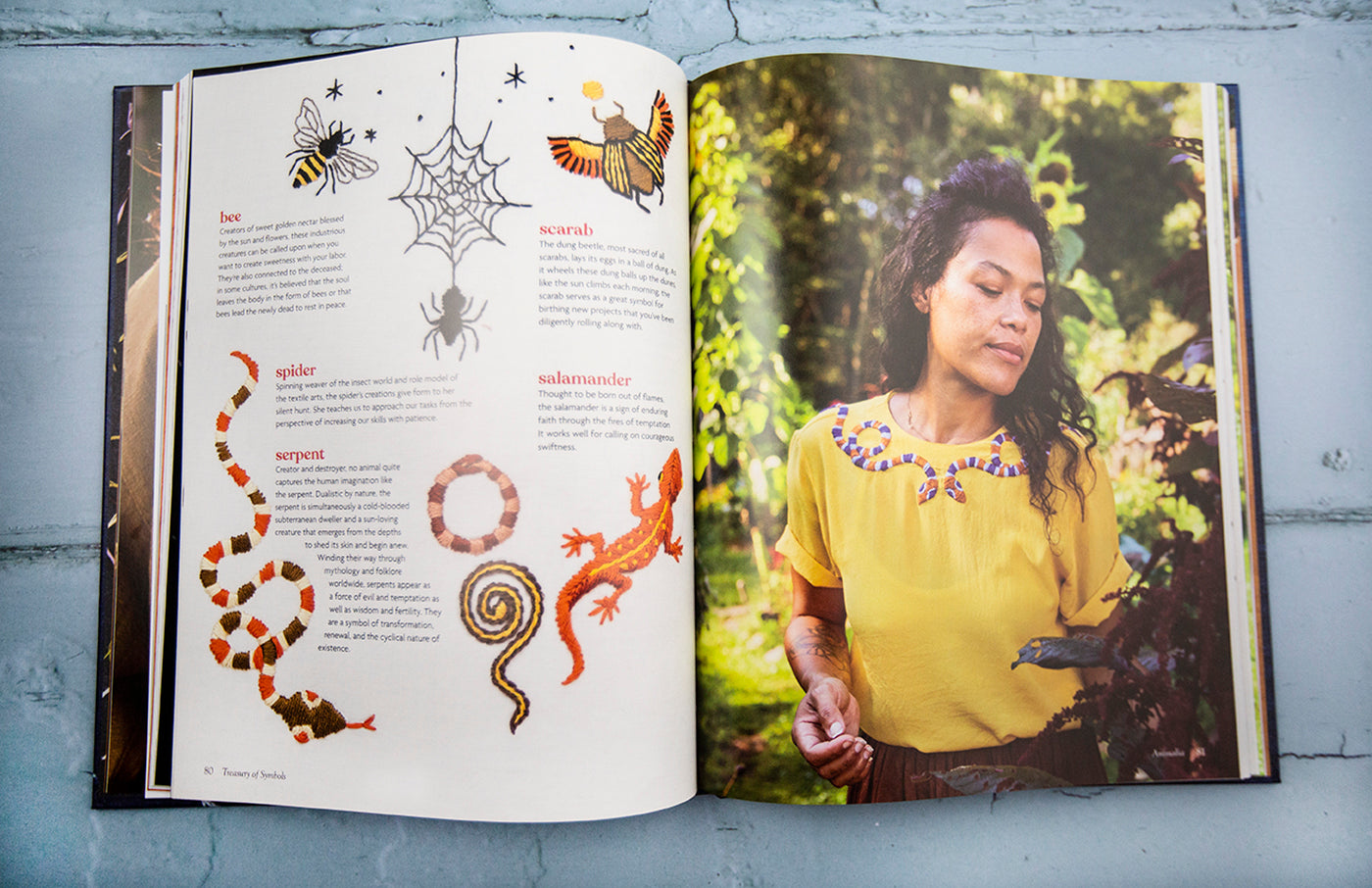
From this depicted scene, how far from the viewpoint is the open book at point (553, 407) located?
1.42ft

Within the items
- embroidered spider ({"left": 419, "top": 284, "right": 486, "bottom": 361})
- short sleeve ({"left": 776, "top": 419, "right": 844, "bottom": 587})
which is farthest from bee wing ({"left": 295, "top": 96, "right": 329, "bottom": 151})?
short sleeve ({"left": 776, "top": 419, "right": 844, "bottom": 587})

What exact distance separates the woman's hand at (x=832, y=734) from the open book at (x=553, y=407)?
→ 0.01 meters

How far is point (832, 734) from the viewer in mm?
449

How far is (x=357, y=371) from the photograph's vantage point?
46 cm

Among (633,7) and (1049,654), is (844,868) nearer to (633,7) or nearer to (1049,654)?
(1049,654)

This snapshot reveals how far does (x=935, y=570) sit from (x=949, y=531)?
3 cm

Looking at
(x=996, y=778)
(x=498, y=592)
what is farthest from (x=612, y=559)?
(x=996, y=778)

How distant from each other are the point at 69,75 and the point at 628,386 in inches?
18.3

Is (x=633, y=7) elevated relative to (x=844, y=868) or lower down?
elevated

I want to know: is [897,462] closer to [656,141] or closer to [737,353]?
[737,353]

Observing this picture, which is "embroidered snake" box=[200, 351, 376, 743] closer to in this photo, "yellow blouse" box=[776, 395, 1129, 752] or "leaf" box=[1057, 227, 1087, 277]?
"yellow blouse" box=[776, 395, 1129, 752]

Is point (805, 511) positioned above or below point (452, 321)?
below

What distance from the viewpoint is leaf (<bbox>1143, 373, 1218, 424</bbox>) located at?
19.3 inches

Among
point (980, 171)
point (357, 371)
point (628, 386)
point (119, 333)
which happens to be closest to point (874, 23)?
point (980, 171)
